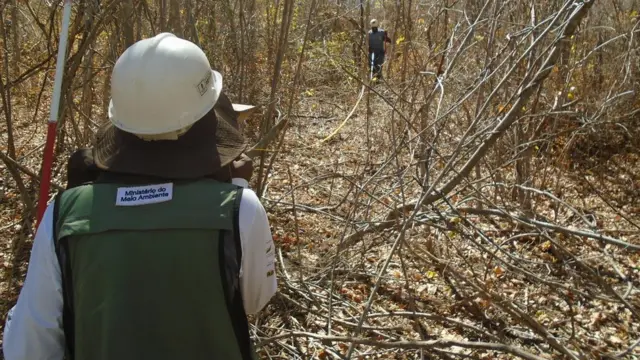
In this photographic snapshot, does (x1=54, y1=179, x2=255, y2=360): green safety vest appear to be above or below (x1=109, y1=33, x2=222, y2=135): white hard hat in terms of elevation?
below

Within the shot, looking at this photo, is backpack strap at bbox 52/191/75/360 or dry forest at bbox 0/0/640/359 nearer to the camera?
backpack strap at bbox 52/191/75/360

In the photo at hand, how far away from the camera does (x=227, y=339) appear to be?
137 cm

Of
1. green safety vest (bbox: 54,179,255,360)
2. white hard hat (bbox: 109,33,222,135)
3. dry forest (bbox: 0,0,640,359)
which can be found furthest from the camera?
dry forest (bbox: 0,0,640,359)

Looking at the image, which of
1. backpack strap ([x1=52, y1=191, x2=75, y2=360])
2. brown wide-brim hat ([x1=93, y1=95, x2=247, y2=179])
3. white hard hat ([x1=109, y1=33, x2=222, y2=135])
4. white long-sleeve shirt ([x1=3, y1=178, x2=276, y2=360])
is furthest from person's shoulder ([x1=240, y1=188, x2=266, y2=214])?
backpack strap ([x1=52, y1=191, x2=75, y2=360])

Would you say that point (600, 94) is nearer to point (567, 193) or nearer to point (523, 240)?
point (567, 193)

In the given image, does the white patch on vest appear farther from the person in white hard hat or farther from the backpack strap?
the backpack strap

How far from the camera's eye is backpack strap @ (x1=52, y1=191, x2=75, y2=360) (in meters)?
1.29

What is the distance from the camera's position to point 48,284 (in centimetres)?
131

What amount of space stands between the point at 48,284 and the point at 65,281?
38mm

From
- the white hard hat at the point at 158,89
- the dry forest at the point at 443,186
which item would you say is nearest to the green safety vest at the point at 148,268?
the white hard hat at the point at 158,89

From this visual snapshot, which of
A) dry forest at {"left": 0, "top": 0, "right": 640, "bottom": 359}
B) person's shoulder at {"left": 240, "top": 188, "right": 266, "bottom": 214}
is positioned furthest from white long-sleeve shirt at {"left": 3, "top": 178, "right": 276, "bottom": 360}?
dry forest at {"left": 0, "top": 0, "right": 640, "bottom": 359}

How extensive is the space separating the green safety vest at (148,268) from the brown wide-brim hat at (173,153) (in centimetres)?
5

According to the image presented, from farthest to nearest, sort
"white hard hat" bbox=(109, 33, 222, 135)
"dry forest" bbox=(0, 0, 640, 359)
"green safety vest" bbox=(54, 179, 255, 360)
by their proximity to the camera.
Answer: "dry forest" bbox=(0, 0, 640, 359) → "white hard hat" bbox=(109, 33, 222, 135) → "green safety vest" bbox=(54, 179, 255, 360)

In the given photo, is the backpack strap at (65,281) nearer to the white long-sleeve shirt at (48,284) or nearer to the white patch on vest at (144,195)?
the white long-sleeve shirt at (48,284)
